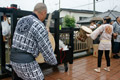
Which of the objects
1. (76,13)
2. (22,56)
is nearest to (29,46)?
(22,56)

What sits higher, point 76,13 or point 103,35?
point 76,13

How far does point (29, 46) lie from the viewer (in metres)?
1.36

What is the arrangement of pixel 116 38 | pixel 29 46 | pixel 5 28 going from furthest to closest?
pixel 116 38 < pixel 5 28 < pixel 29 46

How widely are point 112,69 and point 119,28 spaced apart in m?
1.84

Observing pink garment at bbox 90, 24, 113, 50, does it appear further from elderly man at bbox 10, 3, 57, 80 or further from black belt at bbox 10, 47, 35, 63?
black belt at bbox 10, 47, 35, 63

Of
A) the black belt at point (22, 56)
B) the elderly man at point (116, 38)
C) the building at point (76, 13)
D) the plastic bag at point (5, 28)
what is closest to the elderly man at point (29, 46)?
the black belt at point (22, 56)

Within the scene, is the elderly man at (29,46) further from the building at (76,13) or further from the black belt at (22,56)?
the building at (76,13)

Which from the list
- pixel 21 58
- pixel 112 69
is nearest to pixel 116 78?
pixel 112 69

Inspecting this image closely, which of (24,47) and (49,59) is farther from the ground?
(24,47)

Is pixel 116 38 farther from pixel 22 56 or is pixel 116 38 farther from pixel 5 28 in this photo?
pixel 22 56

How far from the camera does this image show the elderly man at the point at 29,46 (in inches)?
53.3

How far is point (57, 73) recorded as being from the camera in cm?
347

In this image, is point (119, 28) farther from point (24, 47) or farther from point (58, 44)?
point (24, 47)

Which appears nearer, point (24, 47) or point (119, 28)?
point (24, 47)
